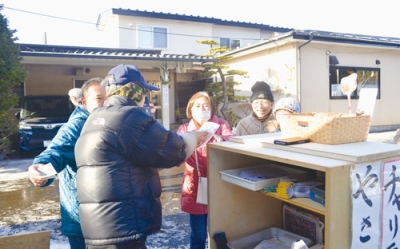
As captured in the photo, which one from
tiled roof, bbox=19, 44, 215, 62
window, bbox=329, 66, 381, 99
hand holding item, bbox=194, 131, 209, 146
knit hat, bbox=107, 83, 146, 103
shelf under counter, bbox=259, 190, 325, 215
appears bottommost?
shelf under counter, bbox=259, 190, 325, 215

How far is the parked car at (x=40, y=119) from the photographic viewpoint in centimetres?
769

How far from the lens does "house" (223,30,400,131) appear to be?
984 centimetres

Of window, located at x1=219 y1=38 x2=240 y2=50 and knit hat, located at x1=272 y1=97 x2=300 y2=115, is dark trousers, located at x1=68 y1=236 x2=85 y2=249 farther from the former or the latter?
window, located at x1=219 y1=38 x2=240 y2=50

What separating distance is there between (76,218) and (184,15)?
13923 millimetres

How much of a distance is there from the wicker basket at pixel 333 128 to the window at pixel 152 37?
1331 cm

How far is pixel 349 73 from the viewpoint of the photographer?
11.0 metres

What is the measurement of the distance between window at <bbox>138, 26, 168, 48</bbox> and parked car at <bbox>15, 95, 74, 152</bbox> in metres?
6.16

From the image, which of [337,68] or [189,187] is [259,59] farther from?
[189,187]

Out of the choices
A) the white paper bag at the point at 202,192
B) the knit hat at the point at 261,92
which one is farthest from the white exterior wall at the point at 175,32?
the white paper bag at the point at 202,192

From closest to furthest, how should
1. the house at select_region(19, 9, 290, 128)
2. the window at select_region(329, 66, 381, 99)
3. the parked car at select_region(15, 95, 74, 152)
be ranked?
the parked car at select_region(15, 95, 74, 152), the house at select_region(19, 9, 290, 128), the window at select_region(329, 66, 381, 99)

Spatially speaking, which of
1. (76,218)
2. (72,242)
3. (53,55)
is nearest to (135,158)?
(76,218)

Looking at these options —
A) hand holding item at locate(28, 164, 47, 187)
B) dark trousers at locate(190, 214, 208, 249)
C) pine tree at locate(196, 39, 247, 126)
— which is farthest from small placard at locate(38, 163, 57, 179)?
pine tree at locate(196, 39, 247, 126)

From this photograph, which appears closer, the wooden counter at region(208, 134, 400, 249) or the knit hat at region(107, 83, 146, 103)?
the wooden counter at region(208, 134, 400, 249)

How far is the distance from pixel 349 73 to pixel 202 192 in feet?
33.8
